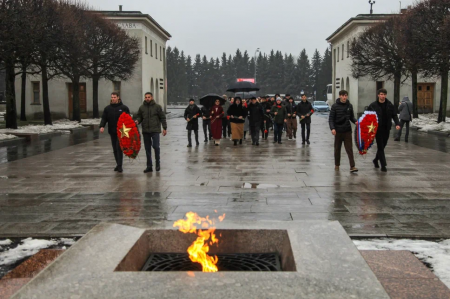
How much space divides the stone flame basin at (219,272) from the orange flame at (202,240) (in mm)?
66

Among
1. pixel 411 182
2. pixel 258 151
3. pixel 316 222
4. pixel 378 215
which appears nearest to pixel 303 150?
pixel 258 151

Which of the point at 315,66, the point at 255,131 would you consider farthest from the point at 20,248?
the point at 315,66

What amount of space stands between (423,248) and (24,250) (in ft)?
13.4

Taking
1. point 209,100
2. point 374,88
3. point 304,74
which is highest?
point 304,74

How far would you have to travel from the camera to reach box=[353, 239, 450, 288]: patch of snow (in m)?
5.22

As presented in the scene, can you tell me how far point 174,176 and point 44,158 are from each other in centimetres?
562

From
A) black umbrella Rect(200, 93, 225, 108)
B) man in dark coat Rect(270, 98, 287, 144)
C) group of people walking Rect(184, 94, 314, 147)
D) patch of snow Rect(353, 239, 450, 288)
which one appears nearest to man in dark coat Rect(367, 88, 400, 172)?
patch of snow Rect(353, 239, 450, 288)

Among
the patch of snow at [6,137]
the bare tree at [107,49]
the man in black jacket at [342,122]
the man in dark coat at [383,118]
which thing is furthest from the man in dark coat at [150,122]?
the bare tree at [107,49]

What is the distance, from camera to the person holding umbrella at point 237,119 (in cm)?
1933

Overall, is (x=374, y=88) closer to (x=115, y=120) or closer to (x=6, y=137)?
(x=6, y=137)

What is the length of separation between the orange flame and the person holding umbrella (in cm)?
1447

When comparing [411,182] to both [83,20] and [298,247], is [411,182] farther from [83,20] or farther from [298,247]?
[83,20]

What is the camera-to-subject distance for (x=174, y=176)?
37.9 ft

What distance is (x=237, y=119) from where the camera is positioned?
19.3 meters
